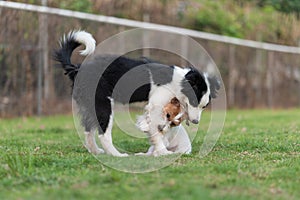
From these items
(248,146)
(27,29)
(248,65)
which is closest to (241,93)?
(248,65)

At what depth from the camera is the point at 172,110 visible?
6145 mm

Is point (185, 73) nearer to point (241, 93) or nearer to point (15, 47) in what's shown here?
point (15, 47)

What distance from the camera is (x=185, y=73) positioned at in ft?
20.0

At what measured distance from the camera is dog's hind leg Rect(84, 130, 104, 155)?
6.13m

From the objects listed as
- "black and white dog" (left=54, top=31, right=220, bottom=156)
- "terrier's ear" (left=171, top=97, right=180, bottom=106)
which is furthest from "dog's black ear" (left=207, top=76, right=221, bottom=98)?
"terrier's ear" (left=171, top=97, right=180, bottom=106)

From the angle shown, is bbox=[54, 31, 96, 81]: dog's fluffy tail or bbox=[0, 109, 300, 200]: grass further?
bbox=[54, 31, 96, 81]: dog's fluffy tail

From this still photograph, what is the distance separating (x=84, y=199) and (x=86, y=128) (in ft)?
7.80

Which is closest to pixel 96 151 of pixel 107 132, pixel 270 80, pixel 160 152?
pixel 107 132

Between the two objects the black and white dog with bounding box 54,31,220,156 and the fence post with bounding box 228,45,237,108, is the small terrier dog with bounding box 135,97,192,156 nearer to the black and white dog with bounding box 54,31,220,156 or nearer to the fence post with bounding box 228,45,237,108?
the black and white dog with bounding box 54,31,220,156

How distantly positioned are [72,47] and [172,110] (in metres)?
1.27

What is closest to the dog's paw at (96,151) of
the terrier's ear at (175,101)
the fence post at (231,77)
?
the terrier's ear at (175,101)

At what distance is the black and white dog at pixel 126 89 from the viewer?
5949mm

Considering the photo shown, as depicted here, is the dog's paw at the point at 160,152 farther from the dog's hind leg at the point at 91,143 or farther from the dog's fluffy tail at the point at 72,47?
the dog's fluffy tail at the point at 72,47

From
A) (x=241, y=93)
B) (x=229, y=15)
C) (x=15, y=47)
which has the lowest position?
(x=241, y=93)
